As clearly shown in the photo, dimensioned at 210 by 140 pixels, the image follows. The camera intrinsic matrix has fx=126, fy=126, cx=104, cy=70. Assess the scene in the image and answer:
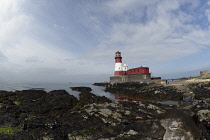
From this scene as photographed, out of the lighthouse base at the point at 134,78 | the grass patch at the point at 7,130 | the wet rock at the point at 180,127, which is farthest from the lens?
the lighthouse base at the point at 134,78

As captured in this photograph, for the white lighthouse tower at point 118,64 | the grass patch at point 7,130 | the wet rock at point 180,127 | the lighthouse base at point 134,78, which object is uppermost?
the white lighthouse tower at point 118,64

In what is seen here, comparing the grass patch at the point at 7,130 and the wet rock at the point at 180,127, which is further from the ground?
the grass patch at the point at 7,130

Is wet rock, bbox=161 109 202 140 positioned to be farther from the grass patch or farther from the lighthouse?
the lighthouse

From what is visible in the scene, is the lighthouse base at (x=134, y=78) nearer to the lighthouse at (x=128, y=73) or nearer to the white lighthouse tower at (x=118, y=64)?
the lighthouse at (x=128, y=73)

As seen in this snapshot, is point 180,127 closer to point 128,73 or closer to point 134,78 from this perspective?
point 134,78

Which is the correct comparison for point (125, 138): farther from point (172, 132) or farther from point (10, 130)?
point (10, 130)

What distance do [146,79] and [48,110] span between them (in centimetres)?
4377

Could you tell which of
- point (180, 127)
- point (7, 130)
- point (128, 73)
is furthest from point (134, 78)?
point (7, 130)

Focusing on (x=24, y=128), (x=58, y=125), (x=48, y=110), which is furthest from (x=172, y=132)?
(x=48, y=110)

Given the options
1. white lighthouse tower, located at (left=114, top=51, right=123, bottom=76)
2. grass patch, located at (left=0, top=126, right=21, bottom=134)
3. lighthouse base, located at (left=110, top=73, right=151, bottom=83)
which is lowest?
grass patch, located at (left=0, top=126, right=21, bottom=134)

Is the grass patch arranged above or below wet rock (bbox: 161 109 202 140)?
above

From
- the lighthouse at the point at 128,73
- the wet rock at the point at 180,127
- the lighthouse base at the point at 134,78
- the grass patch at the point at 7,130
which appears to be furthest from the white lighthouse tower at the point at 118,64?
the grass patch at the point at 7,130

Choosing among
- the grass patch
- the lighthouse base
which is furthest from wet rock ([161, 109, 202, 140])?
the lighthouse base

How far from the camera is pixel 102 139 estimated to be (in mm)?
8898
